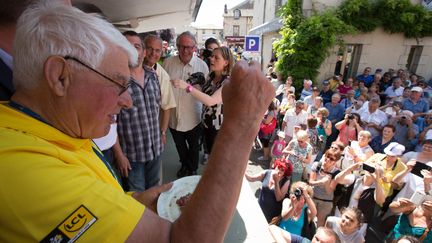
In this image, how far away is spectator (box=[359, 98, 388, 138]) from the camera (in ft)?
18.0

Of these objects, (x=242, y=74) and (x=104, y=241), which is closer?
(x=104, y=241)

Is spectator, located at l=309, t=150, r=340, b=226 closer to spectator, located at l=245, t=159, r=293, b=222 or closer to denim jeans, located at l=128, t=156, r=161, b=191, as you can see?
spectator, located at l=245, t=159, r=293, b=222

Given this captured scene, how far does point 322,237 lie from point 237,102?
2409 millimetres

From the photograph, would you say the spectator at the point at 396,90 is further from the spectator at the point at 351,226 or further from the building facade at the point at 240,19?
the building facade at the point at 240,19

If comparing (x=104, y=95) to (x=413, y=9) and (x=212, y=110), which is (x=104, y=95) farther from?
(x=413, y=9)

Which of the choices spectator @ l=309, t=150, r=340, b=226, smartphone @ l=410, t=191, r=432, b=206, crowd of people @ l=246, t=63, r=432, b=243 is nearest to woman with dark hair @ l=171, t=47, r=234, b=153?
crowd of people @ l=246, t=63, r=432, b=243

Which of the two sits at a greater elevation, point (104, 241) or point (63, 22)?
point (63, 22)

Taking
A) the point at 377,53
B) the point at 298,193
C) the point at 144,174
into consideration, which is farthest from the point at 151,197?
the point at 377,53

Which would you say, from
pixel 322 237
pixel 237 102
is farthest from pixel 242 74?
pixel 322 237

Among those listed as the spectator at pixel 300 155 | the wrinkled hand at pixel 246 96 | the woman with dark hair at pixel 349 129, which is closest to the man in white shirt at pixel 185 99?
the spectator at pixel 300 155

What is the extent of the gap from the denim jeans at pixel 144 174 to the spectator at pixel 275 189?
1.54 meters

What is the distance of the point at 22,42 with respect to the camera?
76 cm

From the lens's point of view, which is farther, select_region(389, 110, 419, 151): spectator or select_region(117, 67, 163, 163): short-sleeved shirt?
select_region(389, 110, 419, 151): spectator

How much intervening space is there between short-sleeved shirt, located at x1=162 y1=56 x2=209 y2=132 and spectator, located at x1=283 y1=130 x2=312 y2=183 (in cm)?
177
